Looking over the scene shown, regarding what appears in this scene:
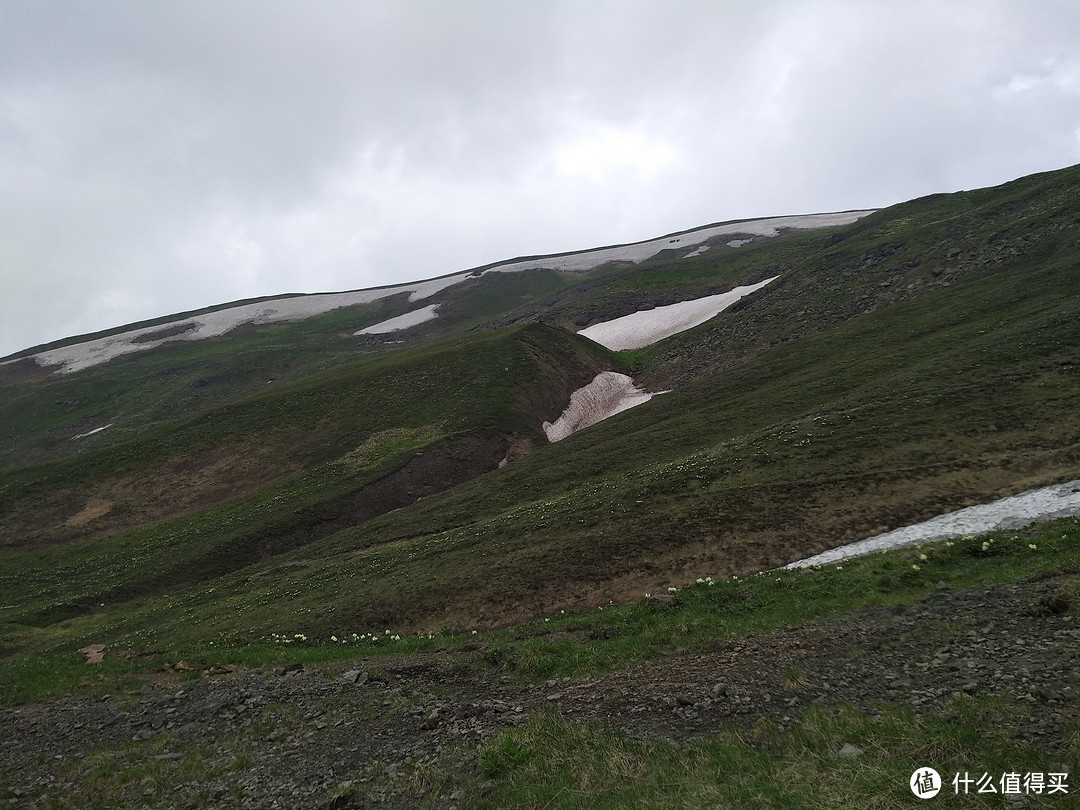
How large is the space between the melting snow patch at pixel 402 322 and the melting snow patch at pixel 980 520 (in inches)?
5202

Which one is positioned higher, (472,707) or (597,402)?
(597,402)

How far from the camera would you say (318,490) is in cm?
5197

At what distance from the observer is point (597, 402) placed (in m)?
73.8

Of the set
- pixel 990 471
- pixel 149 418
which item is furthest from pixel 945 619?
pixel 149 418

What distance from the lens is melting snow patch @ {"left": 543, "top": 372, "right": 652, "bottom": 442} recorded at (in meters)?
66.2

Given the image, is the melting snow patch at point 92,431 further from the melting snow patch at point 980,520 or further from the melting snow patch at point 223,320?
the melting snow patch at point 980,520

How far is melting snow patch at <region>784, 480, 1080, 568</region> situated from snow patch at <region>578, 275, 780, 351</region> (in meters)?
71.9

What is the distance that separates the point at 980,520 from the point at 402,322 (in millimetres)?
141504

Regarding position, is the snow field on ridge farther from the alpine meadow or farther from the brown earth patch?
the alpine meadow

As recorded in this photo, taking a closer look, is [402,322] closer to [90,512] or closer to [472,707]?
[90,512]

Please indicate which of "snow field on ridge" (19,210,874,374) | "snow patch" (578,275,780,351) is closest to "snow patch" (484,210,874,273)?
"snow field on ridge" (19,210,874,374)

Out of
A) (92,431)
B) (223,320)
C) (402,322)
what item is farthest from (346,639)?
(223,320)

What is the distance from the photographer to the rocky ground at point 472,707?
436 inches

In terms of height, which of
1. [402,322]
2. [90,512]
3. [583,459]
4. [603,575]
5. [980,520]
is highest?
[402,322]
